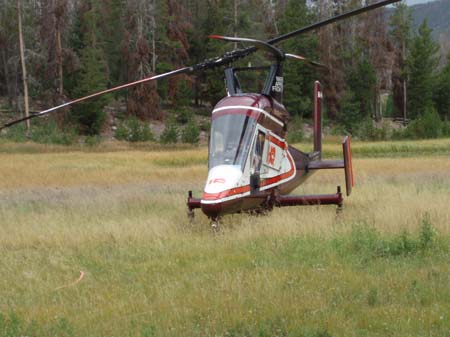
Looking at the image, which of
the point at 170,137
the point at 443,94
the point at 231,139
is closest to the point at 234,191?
the point at 231,139

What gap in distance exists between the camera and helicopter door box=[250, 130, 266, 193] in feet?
37.7

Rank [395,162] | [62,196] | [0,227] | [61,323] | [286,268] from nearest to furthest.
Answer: [61,323] < [286,268] < [0,227] < [62,196] < [395,162]

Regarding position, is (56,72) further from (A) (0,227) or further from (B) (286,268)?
(B) (286,268)

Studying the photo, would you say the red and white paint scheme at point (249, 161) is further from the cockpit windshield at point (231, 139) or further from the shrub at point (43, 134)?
the shrub at point (43, 134)

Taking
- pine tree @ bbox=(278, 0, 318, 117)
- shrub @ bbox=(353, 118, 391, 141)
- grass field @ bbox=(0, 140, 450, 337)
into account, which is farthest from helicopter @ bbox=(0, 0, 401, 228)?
pine tree @ bbox=(278, 0, 318, 117)

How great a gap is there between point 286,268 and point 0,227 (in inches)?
262

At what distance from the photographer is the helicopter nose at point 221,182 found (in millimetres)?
10445

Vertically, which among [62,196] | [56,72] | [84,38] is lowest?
[62,196]

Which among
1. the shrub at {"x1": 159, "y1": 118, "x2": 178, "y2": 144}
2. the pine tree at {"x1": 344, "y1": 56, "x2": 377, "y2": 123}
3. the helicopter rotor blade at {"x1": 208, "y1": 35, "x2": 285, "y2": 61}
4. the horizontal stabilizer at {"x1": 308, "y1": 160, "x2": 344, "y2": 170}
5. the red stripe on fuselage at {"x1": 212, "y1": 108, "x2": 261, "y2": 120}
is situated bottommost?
the horizontal stabilizer at {"x1": 308, "y1": 160, "x2": 344, "y2": 170}

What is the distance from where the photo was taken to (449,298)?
6.58 meters

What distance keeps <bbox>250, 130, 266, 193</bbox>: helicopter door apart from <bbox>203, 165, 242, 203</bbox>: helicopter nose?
0.55 meters

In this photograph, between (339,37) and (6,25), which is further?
(339,37)

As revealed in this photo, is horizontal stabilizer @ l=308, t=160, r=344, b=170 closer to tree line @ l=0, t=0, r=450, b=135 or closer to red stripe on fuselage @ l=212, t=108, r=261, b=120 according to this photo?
red stripe on fuselage @ l=212, t=108, r=261, b=120

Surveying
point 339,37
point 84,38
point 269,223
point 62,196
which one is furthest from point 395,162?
point 339,37
